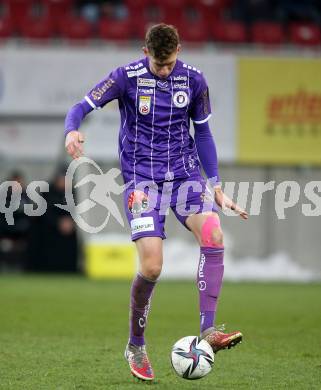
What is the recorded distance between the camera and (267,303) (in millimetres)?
12125

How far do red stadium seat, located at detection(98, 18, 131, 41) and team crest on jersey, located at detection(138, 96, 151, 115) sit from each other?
38.6 ft

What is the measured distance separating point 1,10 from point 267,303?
9245 mm

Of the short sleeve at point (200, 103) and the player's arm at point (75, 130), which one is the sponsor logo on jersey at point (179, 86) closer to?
the short sleeve at point (200, 103)

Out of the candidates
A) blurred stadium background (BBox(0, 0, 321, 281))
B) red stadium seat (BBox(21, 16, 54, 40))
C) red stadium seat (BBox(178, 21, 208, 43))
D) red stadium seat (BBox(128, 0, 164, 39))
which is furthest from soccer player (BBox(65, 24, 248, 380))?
red stadium seat (BBox(128, 0, 164, 39))

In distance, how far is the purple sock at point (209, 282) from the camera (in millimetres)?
5715

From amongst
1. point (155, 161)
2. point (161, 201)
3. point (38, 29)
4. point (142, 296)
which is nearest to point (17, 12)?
point (38, 29)

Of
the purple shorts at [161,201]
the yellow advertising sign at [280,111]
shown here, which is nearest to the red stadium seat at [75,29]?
the yellow advertising sign at [280,111]

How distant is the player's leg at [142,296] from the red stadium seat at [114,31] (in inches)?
474

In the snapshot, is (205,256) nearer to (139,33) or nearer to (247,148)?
(247,148)

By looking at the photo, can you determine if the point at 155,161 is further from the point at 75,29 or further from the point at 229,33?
the point at 229,33

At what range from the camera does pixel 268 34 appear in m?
18.1

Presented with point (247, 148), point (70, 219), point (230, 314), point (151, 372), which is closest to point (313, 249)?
point (247, 148)

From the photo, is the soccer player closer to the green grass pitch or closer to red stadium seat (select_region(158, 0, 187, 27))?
the green grass pitch

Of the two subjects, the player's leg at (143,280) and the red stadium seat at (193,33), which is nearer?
the player's leg at (143,280)
